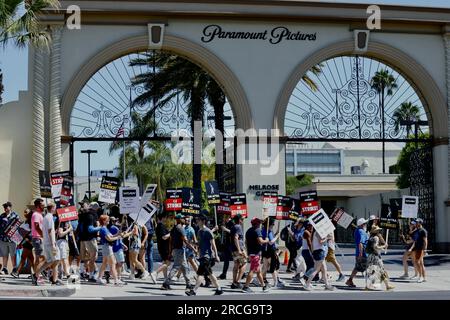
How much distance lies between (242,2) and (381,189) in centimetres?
4178

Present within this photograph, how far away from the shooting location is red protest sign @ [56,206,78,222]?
1778 centimetres

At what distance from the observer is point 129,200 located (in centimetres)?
1880

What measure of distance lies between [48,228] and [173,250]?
274cm

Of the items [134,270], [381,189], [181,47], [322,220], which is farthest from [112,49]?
[381,189]

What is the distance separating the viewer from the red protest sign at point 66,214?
17.8 metres

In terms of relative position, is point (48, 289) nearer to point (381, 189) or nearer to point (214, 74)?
point (214, 74)

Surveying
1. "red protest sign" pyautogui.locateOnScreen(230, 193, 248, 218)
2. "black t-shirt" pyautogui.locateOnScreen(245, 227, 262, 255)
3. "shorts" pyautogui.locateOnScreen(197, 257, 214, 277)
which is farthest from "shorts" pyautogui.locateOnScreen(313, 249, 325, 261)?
"red protest sign" pyautogui.locateOnScreen(230, 193, 248, 218)

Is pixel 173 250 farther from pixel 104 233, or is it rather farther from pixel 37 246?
pixel 37 246

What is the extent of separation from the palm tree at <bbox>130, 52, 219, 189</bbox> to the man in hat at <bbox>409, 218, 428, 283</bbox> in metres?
10.9

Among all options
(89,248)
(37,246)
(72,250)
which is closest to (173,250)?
(89,248)

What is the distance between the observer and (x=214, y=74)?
2516cm

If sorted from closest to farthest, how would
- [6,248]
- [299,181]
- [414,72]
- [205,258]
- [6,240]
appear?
[205,258], [6,240], [6,248], [414,72], [299,181]

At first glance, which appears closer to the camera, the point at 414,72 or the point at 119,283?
the point at 119,283

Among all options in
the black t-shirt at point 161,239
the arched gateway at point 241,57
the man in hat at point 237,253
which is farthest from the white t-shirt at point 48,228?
the arched gateway at point 241,57
